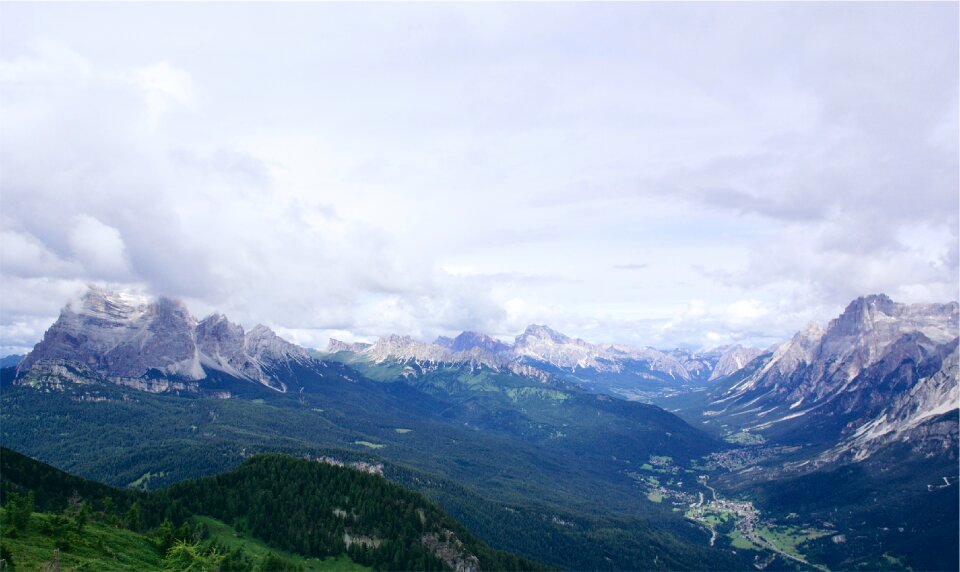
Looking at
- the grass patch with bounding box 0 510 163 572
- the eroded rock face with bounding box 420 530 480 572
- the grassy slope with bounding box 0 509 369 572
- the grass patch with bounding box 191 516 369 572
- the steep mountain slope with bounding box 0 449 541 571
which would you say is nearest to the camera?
the grass patch with bounding box 0 510 163 572

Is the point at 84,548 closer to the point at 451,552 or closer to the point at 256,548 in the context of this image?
the point at 256,548

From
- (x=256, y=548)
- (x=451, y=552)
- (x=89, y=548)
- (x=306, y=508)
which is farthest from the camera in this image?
(x=451, y=552)

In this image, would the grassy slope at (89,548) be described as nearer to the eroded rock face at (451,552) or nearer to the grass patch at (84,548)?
the grass patch at (84,548)

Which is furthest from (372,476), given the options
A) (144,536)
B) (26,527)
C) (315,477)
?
(26,527)

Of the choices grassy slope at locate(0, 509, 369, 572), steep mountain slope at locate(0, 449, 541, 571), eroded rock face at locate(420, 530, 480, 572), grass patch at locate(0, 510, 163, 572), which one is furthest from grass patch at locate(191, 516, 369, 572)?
grass patch at locate(0, 510, 163, 572)

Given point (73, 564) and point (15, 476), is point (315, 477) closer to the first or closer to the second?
point (15, 476)

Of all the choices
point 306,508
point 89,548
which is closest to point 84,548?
point 89,548

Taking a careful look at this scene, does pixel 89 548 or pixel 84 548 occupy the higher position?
pixel 84 548

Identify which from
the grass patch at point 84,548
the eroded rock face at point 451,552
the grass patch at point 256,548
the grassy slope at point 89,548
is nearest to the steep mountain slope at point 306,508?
the eroded rock face at point 451,552

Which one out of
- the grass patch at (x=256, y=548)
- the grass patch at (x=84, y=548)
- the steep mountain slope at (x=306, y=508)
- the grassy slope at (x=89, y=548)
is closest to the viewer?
the grass patch at (x=84, y=548)

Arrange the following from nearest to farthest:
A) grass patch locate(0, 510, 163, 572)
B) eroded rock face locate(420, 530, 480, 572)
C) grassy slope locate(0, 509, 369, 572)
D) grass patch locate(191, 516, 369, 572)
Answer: grass patch locate(0, 510, 163, 572), grassy slope locate(0, 509, 369, 572), grass patch locate(191, 516, 369, 572), eroded rock face locate(420, 530, 480, 572)

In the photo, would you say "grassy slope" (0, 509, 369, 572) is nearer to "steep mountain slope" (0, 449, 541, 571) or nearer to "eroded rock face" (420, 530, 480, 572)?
"steep mountain slope" (0, 449, 541, 571)

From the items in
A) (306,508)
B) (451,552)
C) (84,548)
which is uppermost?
(84,548)

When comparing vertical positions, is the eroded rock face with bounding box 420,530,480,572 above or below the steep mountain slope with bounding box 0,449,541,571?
below
